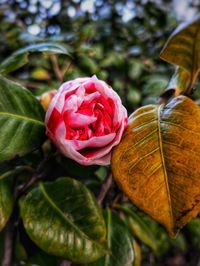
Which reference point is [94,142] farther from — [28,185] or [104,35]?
[104,35]

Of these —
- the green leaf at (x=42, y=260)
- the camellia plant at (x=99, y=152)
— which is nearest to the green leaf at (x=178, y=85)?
the camellia plant at (x=99, y=152)

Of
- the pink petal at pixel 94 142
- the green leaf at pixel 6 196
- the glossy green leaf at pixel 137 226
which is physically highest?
the pink petal at pixel 94 142

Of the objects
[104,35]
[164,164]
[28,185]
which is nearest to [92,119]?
[164,164]

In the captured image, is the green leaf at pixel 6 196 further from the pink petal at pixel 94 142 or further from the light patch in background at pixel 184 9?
the light patch in background at pixel 184 9

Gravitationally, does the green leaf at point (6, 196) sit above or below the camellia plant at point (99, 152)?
below

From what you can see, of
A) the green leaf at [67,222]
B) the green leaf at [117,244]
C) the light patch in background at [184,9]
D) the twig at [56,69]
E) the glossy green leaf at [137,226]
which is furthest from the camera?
the light patch in background at [184,9]

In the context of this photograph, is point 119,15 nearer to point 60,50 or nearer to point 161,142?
point 60,50

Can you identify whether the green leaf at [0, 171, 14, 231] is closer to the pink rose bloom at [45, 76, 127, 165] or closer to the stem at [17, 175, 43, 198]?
the stem at [17, 175, 43, 198]

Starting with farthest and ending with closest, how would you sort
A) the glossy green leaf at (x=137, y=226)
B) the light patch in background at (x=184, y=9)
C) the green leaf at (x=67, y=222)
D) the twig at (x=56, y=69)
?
the light patch in background at (x=184, y=9) → the twig at (x=56, y=69) → the glossy green leaf at (x=137, y=226) → the green leaf at (x=67, y=222)
